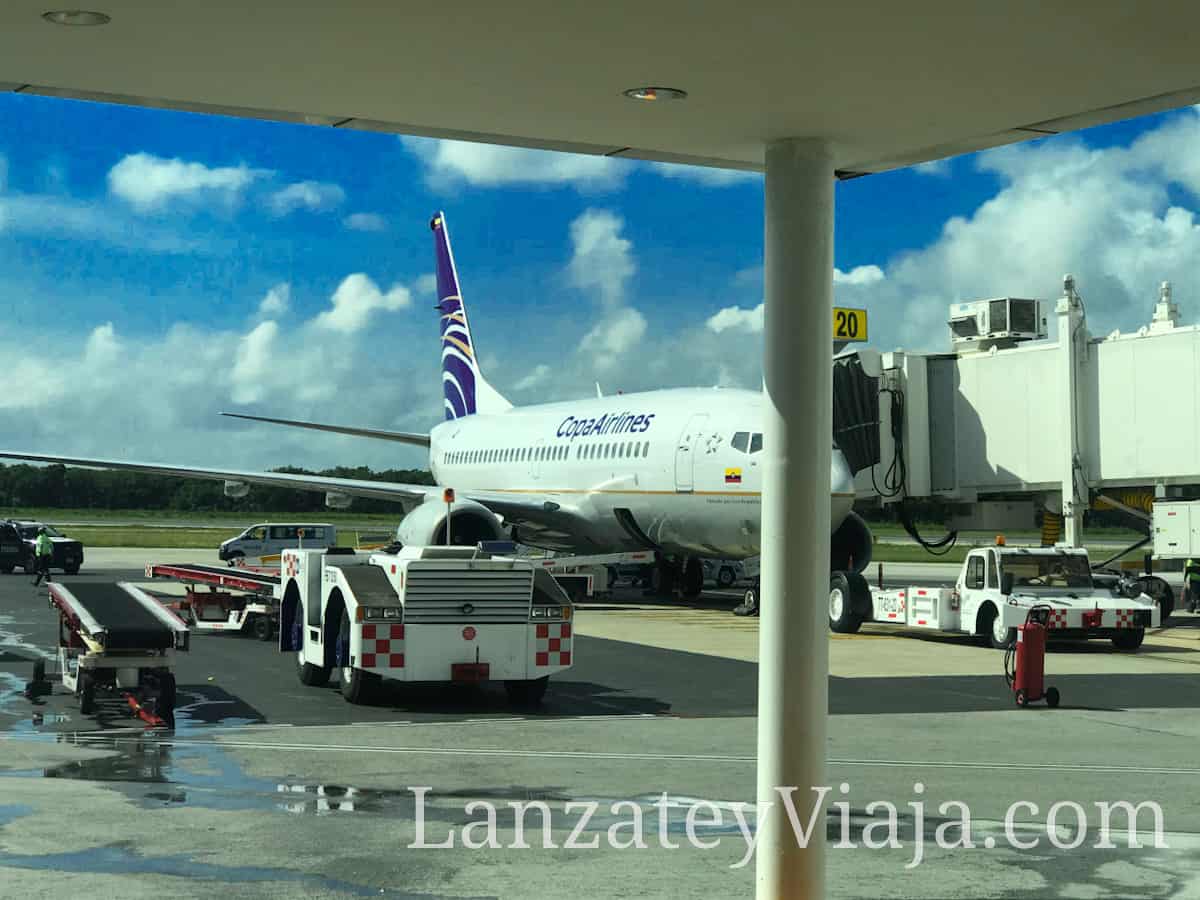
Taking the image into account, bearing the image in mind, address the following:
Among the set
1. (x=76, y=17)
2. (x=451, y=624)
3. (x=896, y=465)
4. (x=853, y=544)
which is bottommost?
(x=451, y=624)

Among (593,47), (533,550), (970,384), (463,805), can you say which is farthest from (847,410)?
(593,47)

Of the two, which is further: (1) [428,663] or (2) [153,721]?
(1) [428,663]

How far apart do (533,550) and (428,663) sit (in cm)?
2541

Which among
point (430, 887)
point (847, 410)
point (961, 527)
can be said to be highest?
point (847, 410)

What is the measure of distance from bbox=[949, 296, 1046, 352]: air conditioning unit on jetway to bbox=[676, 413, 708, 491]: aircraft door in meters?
5.13

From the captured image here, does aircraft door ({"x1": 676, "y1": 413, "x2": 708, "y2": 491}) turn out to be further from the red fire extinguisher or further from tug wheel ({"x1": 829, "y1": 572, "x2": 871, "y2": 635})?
the red fire extinguisher

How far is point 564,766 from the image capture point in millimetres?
11578

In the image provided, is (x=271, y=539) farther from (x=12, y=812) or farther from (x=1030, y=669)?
(x=12, y=812)

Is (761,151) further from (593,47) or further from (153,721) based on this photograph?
(153,721)

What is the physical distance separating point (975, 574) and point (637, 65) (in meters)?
18.7

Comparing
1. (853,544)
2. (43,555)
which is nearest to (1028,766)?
(853,544)

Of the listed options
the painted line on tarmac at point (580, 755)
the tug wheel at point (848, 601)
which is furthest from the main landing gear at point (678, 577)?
the painted line on tarmac at point (580, 755)

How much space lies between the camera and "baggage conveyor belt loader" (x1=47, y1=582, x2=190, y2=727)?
44.6 feet

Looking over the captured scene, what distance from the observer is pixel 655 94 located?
5.30m
